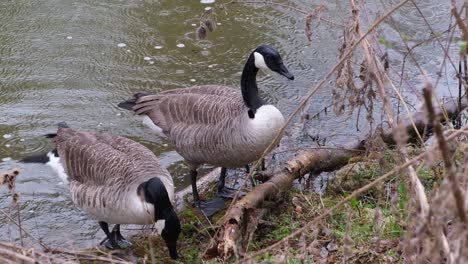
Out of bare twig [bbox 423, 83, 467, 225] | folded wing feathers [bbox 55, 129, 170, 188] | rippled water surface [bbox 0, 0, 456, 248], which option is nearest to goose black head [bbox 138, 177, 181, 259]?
folded wing feathers [bbox 55, 129, 170, 188]

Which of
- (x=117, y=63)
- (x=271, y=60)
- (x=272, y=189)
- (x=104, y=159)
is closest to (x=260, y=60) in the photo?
(x=271, y=60)

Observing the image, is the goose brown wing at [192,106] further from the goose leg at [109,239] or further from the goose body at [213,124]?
the goose leg at [109,239]

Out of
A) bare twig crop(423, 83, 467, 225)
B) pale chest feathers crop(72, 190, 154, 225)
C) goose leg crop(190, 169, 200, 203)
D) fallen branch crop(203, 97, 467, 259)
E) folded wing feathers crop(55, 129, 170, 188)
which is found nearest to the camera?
bare twig crop(423, 83, 467, 225)

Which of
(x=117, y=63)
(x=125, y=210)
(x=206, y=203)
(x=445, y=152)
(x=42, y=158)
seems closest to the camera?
(x=445, y=152)

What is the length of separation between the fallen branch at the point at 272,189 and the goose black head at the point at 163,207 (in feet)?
0.98

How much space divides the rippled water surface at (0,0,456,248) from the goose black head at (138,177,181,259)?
1.08 meters

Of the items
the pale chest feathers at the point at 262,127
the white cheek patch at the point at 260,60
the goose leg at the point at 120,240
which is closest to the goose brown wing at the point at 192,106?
the pale chest feathers at the point at 262,127

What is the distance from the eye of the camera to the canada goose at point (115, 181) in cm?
454

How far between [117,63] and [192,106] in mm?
2538

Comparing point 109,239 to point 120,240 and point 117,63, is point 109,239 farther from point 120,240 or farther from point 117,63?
point 117,63

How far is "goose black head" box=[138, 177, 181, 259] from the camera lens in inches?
175

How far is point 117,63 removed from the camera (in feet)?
25.6

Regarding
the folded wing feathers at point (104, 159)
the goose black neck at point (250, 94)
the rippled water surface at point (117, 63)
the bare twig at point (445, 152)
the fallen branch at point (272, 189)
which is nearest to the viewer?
the bare twig at point (445, 152)

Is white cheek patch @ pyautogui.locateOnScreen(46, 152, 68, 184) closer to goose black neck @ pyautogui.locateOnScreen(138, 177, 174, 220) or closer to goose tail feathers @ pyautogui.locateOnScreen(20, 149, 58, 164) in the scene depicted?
goose tail feathers @ pyautogui.locateOnScreen(20, 149, 58, 164)
